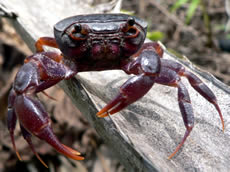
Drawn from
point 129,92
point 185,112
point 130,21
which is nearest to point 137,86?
point 129,92

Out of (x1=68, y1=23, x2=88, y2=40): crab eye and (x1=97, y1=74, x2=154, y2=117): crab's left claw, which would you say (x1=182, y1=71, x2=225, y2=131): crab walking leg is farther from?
(x1=68, y1=23, x2=88, y2=40): crab eye

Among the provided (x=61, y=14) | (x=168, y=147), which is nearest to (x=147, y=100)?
(x=168, y=147)

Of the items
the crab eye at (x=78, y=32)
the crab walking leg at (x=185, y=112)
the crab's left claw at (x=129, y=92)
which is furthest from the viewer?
the crab eye at (x=78, y=32)

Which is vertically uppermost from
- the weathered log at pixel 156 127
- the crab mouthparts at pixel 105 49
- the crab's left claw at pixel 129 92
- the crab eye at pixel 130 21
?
the crab eye at pixel 130 21

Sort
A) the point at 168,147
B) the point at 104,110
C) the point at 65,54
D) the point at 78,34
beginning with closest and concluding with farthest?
1. the point at 104,110
2. the point at 168,147
3. the point at 78,34
4. the point at 65,54

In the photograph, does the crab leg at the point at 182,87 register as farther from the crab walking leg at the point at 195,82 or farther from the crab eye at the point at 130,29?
the crab eye at the point at 130,29

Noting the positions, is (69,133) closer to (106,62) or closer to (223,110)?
(106,62)

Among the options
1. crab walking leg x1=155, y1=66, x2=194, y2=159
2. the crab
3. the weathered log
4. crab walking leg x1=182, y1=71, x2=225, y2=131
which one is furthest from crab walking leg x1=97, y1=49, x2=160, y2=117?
crab walking leg x1=182, y1=71, x2=225, y2=131

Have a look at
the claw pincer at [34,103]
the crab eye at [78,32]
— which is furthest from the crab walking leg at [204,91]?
the claw pincer at [34,103]
